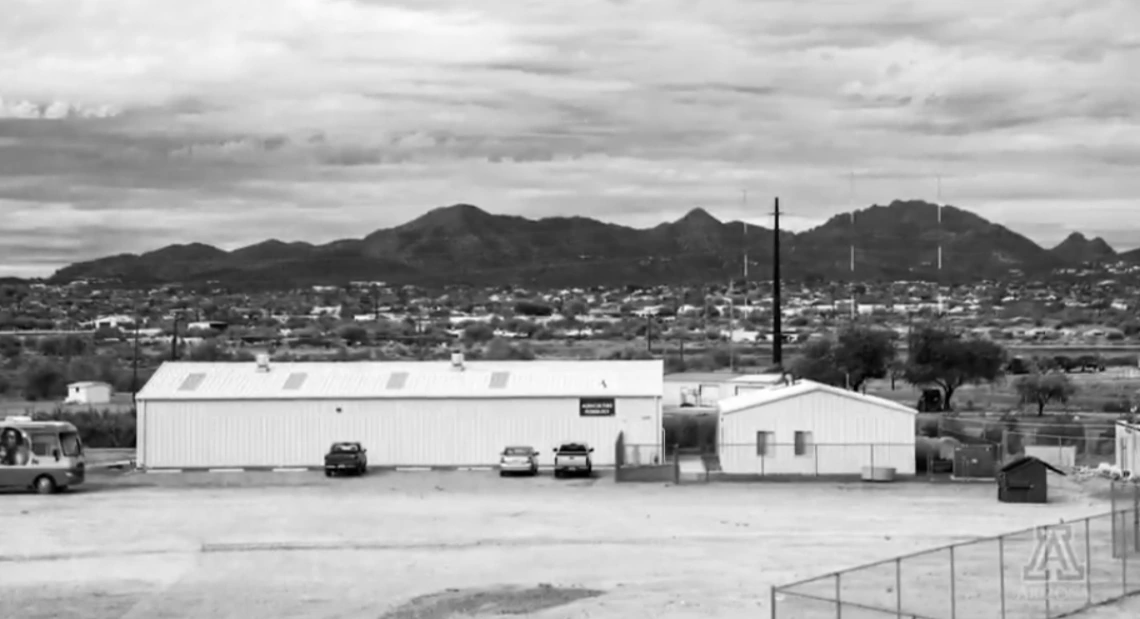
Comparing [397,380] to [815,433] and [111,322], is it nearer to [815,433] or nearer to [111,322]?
[815,433]

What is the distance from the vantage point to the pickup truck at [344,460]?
55188 mm

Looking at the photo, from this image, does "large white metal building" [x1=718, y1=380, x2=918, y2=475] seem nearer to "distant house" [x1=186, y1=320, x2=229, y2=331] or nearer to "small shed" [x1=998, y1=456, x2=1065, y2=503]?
"small shed" [x1=998, y1=456, x2=1065, y2=503]

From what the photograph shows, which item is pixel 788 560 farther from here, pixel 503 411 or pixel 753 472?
pixel 503 411

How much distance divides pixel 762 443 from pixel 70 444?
2298cm

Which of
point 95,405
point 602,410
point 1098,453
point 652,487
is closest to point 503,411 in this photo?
point 602,410

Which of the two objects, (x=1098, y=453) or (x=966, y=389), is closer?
(x=1098, y=453)

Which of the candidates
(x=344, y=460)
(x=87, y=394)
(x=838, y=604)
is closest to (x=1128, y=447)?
(x=344, y=460)

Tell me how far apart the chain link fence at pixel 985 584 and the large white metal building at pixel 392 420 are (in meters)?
24.1

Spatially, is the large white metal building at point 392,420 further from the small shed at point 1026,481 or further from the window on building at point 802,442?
the small shed at point 1026,481

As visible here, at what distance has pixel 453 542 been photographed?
39.2 metres

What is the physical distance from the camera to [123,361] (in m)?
121

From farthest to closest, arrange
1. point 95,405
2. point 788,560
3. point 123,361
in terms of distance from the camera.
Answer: point 123,361 → point 95,405 → point 788,560

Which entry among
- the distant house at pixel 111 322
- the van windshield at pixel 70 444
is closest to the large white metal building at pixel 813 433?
the van windshield at pixel 70 444

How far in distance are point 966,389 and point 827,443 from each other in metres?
53.8
